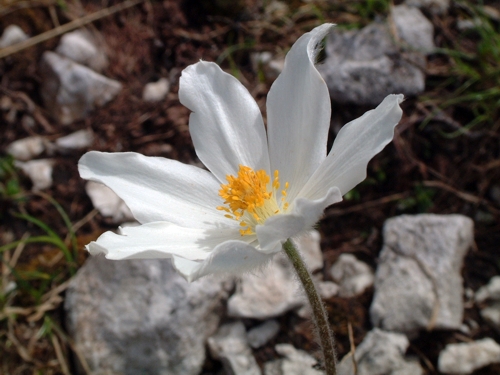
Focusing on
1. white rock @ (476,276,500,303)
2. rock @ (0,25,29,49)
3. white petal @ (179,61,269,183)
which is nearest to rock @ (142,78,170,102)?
rock @ (0,25,29,49)

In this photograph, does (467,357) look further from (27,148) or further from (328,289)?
(27,148)

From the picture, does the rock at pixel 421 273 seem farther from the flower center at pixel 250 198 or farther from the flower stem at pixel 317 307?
the flower center at pixel 250 198

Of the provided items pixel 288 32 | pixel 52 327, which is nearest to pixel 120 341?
pixel 52 327

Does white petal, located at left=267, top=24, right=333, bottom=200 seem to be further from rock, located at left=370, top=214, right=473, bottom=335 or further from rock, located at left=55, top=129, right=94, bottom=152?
rock, located at left=55, top=129, right=94, bottom=152

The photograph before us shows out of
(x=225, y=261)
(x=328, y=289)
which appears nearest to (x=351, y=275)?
(x=328, y=289)

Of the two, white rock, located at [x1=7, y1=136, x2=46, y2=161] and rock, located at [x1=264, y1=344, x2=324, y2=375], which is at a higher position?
white rock, located at [x1=7, y1=136, x2=46, y2=161]

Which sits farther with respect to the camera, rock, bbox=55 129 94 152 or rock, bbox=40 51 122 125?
rock, bbox=40 51 122 125

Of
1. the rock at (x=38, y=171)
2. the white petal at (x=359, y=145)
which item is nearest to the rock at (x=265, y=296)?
the white petal at (x=359, y=145)

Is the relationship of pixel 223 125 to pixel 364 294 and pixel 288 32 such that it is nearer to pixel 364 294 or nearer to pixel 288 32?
pixel 364 294
